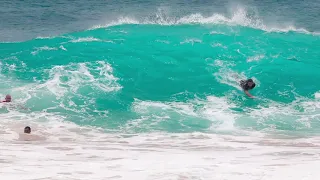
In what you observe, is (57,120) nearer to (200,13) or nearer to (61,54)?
(61,54)

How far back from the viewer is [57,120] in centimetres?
2011

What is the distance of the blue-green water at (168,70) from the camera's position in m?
21.1

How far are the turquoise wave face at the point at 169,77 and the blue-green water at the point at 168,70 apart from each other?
0.05 metres

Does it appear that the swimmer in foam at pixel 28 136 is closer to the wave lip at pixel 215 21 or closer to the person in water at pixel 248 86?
the person in water at pixel 248 86

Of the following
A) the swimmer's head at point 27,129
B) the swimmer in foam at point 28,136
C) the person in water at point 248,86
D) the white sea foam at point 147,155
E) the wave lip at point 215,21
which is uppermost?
the wave lip at point 215,21

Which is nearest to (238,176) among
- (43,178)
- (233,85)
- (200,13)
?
(43,178)

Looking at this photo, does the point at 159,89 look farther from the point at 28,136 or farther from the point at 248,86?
the point at 28,136

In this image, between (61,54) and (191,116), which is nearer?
(191,116)

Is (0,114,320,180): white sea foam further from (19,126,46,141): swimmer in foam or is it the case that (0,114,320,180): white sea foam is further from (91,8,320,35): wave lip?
(91,8,320,35): wave lip

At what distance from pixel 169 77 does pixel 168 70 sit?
88cm

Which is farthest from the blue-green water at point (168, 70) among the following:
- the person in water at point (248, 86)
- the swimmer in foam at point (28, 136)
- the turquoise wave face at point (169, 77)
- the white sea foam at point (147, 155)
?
the swimmer in foam at point (28, 136)

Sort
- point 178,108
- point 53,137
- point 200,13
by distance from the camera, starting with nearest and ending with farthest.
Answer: point 53,137 < point 178,108 < point 200,13

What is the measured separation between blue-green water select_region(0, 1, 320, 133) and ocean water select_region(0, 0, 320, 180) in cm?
8

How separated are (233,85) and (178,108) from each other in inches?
147
